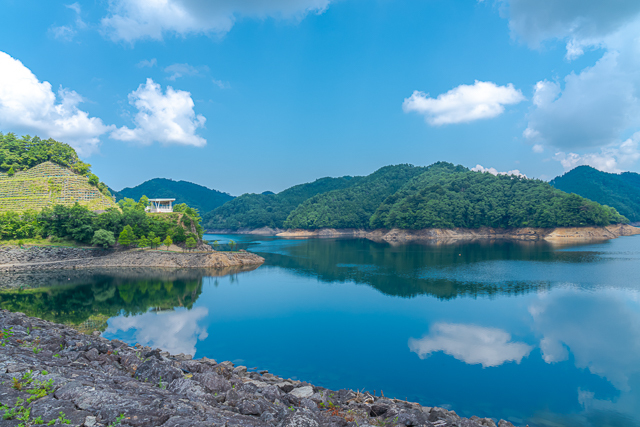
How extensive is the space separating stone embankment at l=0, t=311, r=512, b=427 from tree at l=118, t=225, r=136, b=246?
31223mm

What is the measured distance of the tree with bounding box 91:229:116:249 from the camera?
1577 inches

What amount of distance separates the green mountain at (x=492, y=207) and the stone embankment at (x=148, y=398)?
83429mm

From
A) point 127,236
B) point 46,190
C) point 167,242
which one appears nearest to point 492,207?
point 167,242

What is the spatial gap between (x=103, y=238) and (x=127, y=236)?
8.20 feet

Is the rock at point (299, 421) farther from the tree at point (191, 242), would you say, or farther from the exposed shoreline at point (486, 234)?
the exposed shoreline at point (486, 234)

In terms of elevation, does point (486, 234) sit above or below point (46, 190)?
below

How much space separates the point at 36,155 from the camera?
54031 millimetres

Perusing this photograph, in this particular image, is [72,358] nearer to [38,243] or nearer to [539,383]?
[539,383]

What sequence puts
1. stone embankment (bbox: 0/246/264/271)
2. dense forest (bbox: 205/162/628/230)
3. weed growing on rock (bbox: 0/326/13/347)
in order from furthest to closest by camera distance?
dense forest (bbox: 205/162/628/230)
stone embankment (bbox: 0/246/264/271)
weed growing on rock (bbox: 0/326/13/347)

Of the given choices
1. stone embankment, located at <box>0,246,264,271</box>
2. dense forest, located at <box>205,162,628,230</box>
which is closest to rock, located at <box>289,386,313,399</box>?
stone embankment, located at <box>0,246,264,271</box>

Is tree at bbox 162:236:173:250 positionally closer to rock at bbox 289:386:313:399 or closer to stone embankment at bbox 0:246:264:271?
stone embankment at bbox 0:246:264:271

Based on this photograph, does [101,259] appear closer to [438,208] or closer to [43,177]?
[43,177]

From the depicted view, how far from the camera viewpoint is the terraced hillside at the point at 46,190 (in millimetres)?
47688

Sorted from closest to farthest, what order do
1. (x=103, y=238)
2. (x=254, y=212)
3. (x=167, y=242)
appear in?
(x=103, y=238) < (x=167, y=242) < (x=254, y=212)
